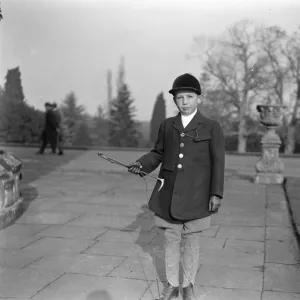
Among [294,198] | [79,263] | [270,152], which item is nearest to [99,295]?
[79,263]

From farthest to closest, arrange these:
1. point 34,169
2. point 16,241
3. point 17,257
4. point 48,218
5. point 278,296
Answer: point 34,169 < point 48,218 < point 16,241 < point 17,257 < point 278,296

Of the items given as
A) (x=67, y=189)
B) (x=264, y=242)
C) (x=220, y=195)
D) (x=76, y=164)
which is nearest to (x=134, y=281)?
(x=220, y=195)

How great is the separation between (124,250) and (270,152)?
5842mm

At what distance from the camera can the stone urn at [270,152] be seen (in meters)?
9.66

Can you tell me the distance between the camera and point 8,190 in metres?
5.53

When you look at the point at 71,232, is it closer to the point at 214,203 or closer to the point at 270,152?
the point at 214,203

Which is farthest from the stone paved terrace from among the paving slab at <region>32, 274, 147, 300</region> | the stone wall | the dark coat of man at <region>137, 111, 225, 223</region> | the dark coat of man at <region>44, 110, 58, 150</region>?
the dark coat of man at <region>44, 110, 58, 150</region>

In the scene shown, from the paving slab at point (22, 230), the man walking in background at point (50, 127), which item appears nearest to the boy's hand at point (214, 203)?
the paving slab at point (22, 230)

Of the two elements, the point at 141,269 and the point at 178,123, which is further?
the point at 141,269

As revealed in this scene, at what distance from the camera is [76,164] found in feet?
42.5

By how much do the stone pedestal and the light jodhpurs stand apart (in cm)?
255

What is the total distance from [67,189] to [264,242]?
4242 millimetres

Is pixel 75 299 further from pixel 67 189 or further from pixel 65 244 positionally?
pixel 67 189

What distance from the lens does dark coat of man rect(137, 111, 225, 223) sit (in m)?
3.33
